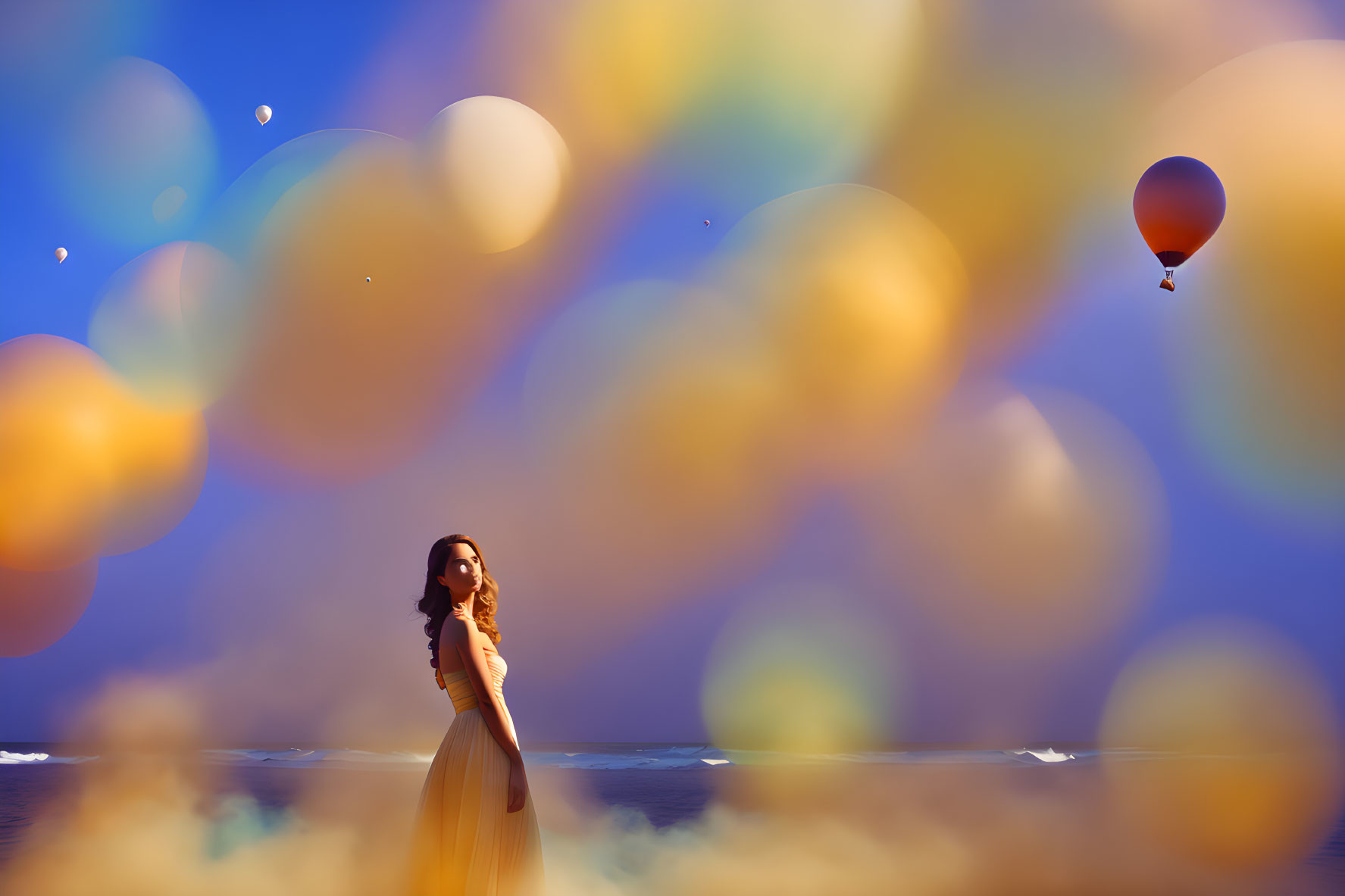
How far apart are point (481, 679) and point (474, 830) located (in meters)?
0.52

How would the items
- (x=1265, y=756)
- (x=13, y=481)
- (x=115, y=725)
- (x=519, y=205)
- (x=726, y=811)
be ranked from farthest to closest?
(x=115, y=725) → (x=1265, y=756) → (x=13, y=481) → (x=519, y=205) → (x=726, y=811)

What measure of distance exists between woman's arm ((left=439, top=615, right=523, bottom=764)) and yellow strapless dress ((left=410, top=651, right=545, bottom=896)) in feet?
0.11

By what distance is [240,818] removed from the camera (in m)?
8.45

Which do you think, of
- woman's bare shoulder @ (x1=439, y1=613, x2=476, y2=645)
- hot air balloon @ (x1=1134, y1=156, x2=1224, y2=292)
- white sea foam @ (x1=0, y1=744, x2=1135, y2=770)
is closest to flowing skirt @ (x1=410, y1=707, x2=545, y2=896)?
woman's bare shoulder @ (x1=439, y1=613, x2=476, y2=645)

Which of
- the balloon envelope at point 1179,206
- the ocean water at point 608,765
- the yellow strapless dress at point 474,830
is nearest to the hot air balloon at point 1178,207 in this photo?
the balloon envelope at point 1179,206

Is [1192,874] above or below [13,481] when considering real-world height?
below

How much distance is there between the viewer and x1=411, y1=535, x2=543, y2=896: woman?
124 inches

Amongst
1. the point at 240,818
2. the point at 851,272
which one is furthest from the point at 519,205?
the point at 240,818

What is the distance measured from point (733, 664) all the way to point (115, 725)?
10.2 metres

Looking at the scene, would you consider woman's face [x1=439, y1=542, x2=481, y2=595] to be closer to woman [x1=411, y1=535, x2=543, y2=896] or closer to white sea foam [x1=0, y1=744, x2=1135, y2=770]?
woman [x1=411, y1=535, x2=543, y2=896]

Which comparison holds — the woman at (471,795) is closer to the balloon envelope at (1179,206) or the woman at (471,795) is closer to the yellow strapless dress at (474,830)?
the yellow strapless dress at (474,830)

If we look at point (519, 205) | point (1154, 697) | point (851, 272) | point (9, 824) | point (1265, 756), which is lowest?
point (1265, 756)

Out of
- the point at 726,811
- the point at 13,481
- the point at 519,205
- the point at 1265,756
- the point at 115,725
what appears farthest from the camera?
the point at 115,725

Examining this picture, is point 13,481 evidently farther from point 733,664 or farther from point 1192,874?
point 1192,874
